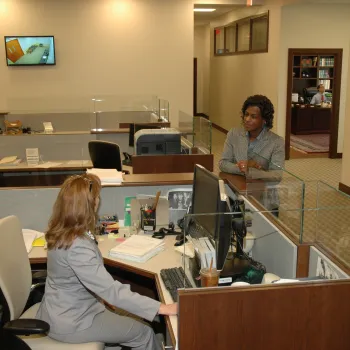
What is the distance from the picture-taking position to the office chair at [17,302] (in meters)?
2.06

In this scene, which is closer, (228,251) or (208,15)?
(228,251)

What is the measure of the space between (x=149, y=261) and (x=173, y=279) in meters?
0.32

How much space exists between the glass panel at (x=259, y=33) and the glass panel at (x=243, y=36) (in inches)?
14.1

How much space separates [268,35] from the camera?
8719mm

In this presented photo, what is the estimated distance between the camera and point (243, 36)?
33.5ft

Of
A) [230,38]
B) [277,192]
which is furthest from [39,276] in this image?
[230,38]

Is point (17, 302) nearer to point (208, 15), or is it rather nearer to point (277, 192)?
point (277, 192)

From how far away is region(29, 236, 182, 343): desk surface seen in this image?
2414mm

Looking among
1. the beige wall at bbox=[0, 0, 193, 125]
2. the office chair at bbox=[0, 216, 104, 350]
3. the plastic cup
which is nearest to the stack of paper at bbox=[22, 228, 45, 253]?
the office chair at bbox=[0, 216, 104, 350]

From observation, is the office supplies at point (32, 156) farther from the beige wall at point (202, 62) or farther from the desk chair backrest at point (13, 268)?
the beige wall at point (202, 62)

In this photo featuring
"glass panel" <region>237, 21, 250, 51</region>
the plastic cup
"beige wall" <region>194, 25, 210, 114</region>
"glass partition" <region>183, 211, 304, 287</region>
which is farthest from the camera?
"beige wall" <region>194, 25, 210, 114</region>

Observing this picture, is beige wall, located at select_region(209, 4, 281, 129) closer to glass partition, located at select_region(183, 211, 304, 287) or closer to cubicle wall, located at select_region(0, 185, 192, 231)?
cubicle wall, located at select_region(0, 185, 192, 231)

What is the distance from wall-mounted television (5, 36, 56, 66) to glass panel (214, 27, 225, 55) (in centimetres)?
519

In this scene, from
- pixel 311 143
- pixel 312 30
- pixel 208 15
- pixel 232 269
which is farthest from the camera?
pixel 208 15
